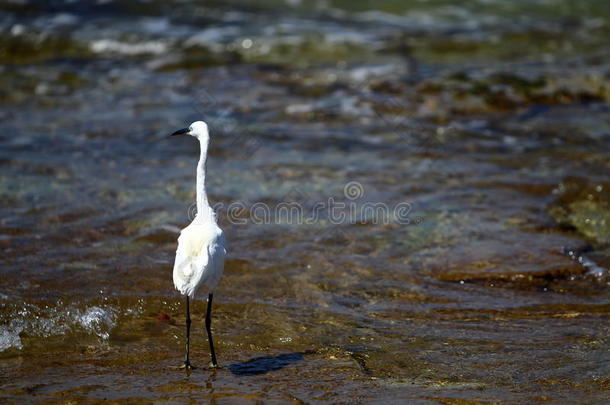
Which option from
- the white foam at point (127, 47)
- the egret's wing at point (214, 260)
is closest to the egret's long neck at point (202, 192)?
the egret's wing at point (214, 260)

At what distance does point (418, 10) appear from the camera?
56.6 feet

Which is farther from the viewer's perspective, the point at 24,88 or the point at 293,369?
the point at 24,88

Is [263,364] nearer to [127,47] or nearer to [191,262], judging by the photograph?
[191,262]

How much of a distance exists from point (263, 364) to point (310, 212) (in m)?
2.90

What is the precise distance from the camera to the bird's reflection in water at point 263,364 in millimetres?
4289

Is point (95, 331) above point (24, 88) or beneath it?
beneath

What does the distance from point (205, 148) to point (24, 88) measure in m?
7.32

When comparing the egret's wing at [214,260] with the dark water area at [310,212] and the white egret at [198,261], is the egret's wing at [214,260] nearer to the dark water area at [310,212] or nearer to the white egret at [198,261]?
the white egret at [198,261]

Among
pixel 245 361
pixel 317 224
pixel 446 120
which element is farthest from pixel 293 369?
pixel 446 120

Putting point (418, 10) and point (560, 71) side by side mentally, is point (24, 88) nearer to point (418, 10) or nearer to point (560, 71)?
point (560, 71)

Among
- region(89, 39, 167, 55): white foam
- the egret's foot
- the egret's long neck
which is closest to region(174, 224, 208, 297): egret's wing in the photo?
the egret's long neck

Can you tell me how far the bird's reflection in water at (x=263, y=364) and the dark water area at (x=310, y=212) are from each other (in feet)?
0.06

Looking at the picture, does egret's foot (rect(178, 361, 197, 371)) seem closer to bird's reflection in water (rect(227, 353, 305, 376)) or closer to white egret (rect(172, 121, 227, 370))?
white egret (rect(172, 121, 227, 370))

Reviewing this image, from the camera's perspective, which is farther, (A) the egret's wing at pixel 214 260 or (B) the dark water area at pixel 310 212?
(B) the dark water area at pixel 310 212
